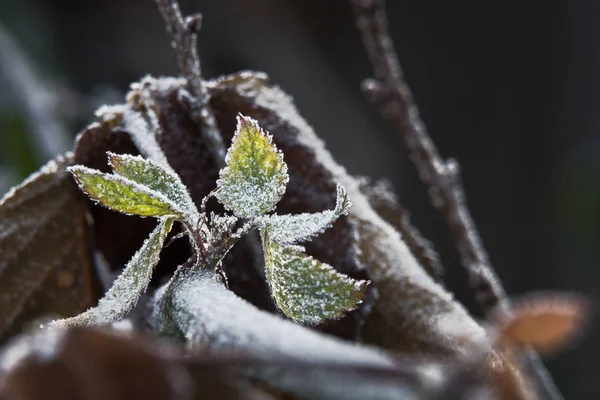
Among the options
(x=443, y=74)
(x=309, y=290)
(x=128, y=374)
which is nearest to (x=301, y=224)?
(x=309, y=290)

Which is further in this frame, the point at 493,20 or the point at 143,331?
the point at 493,20

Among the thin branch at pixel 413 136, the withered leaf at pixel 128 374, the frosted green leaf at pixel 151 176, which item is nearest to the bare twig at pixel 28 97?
the thin branch at pixel 413 136

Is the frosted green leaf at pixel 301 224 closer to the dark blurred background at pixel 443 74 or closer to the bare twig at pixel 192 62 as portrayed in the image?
the bare twig at pixel 192 62

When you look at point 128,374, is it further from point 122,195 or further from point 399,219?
point 399,219

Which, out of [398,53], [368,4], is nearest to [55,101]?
[368,4]

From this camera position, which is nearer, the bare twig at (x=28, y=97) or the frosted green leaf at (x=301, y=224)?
→ the frosted green leaf at (x=301, y=224)

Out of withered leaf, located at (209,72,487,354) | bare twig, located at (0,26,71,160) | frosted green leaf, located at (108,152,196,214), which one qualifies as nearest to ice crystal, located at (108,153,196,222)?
frosted green leaf, located at (108,152,196,214)

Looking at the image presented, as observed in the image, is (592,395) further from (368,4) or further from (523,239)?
(368,4)
